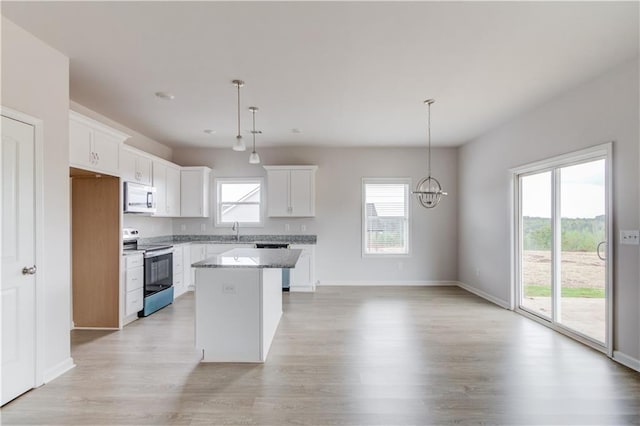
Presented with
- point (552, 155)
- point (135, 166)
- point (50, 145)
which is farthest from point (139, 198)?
point (552, 155)

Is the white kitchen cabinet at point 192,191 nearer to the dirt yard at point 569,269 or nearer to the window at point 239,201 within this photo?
the window at point 239,201

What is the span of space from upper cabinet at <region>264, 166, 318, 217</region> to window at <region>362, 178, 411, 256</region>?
1098mm

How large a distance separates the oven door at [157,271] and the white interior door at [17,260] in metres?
1.94

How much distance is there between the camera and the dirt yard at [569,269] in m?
3.31

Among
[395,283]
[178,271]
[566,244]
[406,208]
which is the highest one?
[406,208]

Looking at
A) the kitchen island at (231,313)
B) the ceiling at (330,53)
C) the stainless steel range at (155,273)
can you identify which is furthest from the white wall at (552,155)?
the stainless steel range at (155,273)

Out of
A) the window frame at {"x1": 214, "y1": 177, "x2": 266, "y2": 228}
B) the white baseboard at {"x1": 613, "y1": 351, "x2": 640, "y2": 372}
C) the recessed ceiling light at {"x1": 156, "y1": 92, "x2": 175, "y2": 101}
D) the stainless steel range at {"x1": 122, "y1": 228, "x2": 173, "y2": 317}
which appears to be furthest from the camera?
the window frame at {"x1": 214, "y1": 177, "x2": 266, "y2": 228}

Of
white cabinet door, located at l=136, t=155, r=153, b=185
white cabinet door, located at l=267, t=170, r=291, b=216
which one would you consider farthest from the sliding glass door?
white cabinet door, located at l=136, t=155, r=153, b=185

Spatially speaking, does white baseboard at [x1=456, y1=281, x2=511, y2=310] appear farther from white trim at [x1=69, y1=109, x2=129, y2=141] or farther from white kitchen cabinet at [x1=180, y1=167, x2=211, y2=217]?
white trim at [x1=69, y1=109, x2=129, y2=141]

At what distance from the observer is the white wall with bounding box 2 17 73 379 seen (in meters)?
2.34

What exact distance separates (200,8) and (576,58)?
3.07m

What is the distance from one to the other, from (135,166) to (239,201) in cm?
215

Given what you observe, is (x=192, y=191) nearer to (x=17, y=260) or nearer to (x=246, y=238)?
(x=246, y=238)

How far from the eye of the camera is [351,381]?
2.59 meters
